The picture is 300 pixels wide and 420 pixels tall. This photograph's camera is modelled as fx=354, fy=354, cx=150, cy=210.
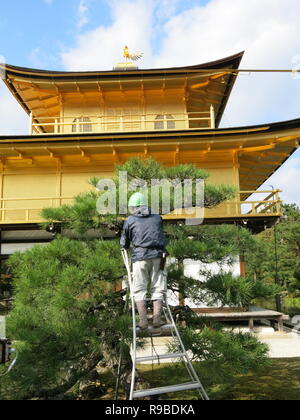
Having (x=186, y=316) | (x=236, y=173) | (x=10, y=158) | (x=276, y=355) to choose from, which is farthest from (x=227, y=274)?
(x=10, y=158)

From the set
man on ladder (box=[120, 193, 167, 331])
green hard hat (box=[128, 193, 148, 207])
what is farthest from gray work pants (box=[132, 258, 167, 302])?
green hard hat (box=[128, 193, 148, 207])

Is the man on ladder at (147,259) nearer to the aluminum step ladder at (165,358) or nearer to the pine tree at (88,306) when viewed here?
the aluminum step ladder at (165,358)

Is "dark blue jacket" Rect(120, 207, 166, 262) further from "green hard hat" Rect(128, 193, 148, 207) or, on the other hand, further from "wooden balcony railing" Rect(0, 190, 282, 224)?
"wooden balcony railing" Rect(0, 190, 282, 224)

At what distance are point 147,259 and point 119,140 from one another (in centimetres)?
804

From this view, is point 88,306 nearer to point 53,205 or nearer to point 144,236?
point 144,236

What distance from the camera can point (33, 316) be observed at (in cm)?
358

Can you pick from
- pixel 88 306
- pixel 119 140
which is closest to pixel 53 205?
pixel 119 140

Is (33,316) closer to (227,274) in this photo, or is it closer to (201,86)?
(227,274)

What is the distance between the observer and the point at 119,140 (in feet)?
36.1

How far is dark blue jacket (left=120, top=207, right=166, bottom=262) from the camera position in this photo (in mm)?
3471

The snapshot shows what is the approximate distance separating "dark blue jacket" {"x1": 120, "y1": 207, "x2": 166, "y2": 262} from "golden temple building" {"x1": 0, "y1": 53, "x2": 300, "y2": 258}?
7.06 meters

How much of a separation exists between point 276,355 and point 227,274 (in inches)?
169

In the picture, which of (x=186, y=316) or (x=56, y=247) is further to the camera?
(x=186, y=316)
